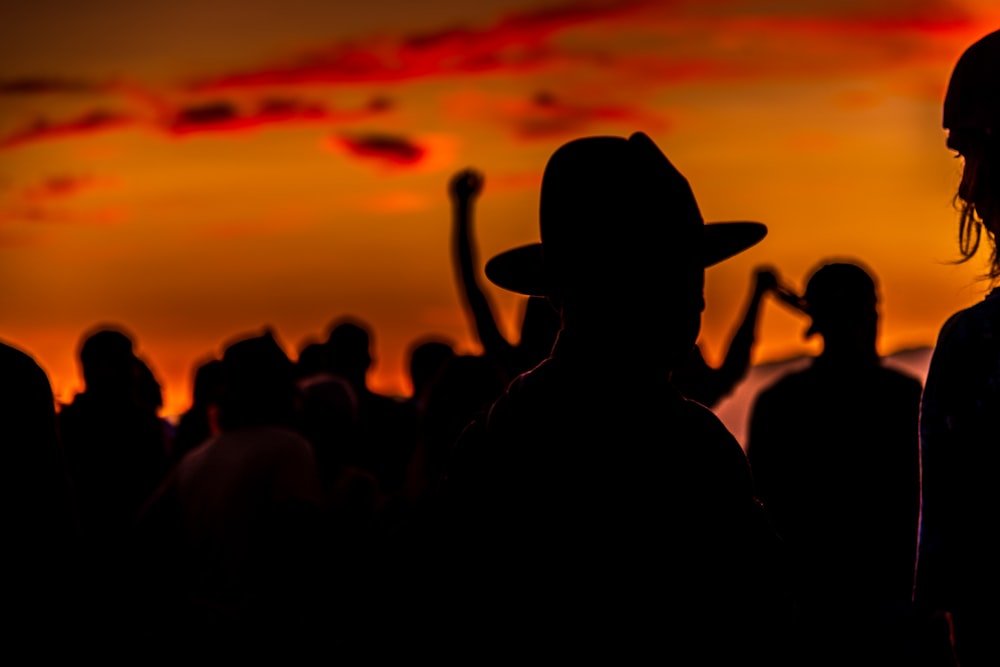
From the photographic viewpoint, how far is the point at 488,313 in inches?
214

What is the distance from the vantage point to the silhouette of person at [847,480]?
5.18 m

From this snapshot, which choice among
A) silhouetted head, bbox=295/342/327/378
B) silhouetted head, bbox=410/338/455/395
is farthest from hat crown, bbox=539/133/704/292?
silhouetted head, bbox=295/342/327/378

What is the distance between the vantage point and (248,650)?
5395mm

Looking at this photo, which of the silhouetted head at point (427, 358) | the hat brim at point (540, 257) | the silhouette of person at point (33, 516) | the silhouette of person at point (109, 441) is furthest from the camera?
the silhouetted head at point (427, 358)

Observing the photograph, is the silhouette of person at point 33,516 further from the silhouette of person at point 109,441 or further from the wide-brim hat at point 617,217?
the silhouette of person at point 109,441

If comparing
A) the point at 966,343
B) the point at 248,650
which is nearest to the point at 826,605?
the point at 248,650

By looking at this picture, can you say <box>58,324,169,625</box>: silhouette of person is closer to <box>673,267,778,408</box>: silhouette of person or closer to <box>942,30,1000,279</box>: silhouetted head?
<box>673,267,778,408</box>: silhouette of person

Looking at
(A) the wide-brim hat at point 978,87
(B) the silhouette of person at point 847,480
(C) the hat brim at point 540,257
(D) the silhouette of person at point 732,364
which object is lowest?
(B) the silhouette of person at point 847,480

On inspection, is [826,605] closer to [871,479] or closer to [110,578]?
[871,479]

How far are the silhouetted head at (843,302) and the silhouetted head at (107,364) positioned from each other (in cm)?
309

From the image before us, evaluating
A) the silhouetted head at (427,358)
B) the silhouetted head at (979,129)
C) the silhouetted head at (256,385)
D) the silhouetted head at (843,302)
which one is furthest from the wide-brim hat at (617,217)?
the silhouetted head at (427,358)

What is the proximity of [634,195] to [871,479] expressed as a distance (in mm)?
2813

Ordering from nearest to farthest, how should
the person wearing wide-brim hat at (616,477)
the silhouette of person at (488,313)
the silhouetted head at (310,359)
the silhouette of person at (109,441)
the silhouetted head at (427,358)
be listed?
the person wearing wide-brim hat at (616,477), the silhouette of person at (488,313), the silhouette of person at (109,441), the silhouetted head at (427,358), the silhouetted head at (310,359)

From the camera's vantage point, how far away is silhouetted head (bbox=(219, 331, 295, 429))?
5.64 m
